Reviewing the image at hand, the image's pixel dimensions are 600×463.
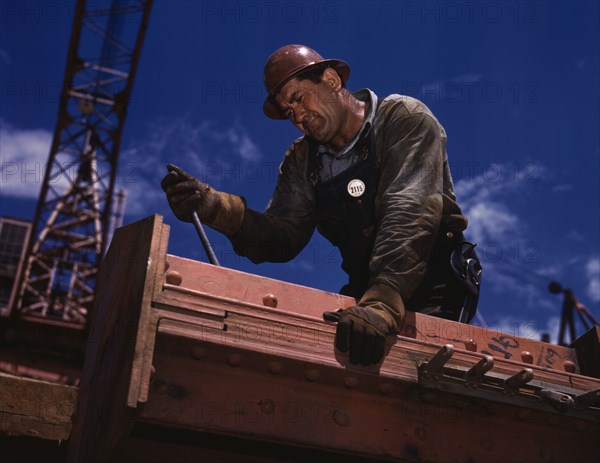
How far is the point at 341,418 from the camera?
10.7 feet

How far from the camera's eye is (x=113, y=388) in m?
3.00

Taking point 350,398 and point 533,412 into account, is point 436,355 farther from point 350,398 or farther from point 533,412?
point 533,412

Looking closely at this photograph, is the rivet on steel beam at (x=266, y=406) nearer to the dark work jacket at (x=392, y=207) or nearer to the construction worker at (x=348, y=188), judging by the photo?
the dark work jacket at (x=392, y=207)

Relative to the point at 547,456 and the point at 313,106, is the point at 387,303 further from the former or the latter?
the point at 313,106

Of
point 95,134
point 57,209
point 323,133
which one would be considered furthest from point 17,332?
point 323,133

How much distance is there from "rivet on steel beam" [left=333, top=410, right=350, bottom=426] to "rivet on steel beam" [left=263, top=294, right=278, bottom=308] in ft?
1.76

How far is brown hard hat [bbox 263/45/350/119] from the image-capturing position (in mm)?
4711

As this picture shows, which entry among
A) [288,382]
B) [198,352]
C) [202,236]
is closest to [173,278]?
[198,352]

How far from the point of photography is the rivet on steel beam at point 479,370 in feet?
10.5

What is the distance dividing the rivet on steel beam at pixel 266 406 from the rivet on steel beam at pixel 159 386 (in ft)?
1.26

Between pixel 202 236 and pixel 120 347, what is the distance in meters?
1.25

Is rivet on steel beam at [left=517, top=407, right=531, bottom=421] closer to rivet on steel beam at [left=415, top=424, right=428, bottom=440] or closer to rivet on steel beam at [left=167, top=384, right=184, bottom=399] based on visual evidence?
rivet on steel beam at [left=415, top=424, right=428, bottom=440]

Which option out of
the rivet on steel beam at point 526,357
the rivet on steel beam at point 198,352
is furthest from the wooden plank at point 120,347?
the rivet on steel beam at point 526,357

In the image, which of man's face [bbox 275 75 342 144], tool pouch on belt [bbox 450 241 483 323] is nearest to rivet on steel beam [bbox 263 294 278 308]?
tool pouch on belt [bbox 450 241 483 323]
